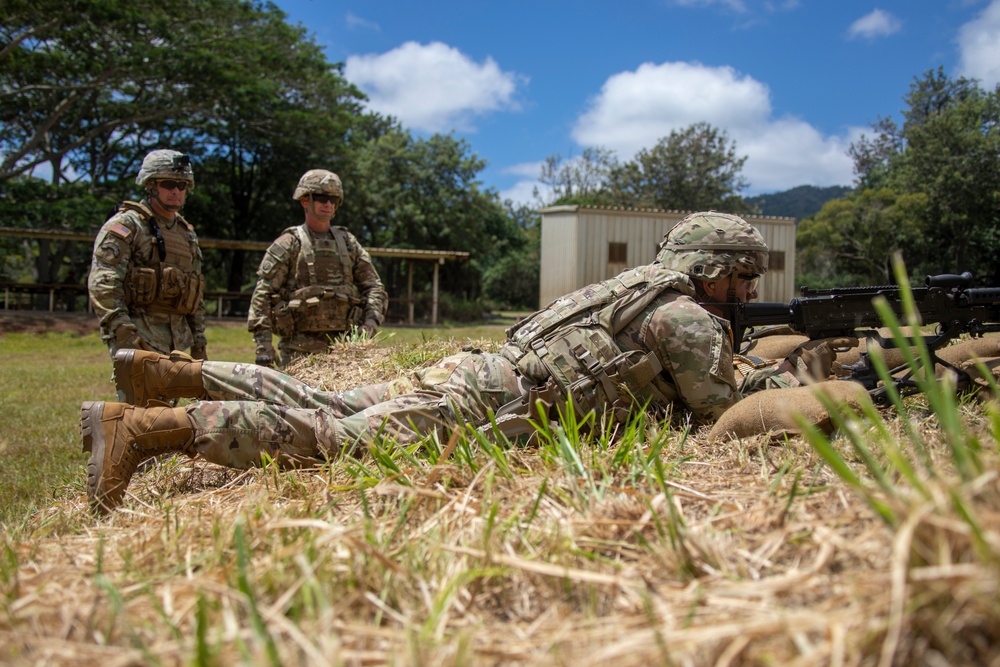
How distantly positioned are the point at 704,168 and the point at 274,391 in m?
40.6

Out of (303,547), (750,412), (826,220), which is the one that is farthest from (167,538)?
(826,220)

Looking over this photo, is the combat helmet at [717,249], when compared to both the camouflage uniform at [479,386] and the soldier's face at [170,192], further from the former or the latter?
the soldier's face at [170,192]

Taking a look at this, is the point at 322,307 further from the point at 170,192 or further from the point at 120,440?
the point at 120,440

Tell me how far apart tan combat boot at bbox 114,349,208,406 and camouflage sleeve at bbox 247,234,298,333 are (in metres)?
2.44

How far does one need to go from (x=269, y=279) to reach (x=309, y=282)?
340 mm

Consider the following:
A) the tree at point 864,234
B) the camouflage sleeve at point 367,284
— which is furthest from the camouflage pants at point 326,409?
the tree at point 864,234

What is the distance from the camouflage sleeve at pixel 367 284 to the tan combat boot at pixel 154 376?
2.94 metres

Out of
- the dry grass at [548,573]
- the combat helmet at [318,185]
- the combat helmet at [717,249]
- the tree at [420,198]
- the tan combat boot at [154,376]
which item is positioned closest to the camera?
the dry grass at [548,573]

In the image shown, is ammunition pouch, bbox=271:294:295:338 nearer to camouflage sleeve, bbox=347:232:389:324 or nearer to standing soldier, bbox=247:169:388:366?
standing soldier, bbox=247:169:388:366

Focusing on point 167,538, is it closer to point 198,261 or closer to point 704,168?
point 198,261

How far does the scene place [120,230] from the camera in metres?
4.76

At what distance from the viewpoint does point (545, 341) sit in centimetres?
330

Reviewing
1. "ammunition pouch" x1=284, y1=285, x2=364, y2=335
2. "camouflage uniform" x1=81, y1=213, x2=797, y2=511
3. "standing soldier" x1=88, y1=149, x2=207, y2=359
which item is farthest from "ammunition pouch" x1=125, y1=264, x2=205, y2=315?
"camouflage uniform" x1=81, y1=213, x2=797, y2=511

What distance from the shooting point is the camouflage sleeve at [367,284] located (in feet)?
20.9
